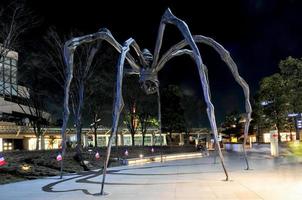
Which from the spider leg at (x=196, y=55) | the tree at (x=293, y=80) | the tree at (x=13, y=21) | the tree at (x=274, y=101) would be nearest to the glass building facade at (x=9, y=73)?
the tree at (x=13, y=21)

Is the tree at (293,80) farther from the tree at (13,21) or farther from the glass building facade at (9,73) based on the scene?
the glass building facade at (9,73)

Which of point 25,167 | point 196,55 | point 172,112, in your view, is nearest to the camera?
point 196,55

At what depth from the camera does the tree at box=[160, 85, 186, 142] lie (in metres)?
58.7

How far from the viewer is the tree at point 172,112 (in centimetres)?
5872

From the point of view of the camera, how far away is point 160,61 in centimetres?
1331

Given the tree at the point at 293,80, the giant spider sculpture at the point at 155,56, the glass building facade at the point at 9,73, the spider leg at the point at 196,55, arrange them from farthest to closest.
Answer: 1. the glass building facade at the point at 9,73
2. the tree at the point at 293,80
3. the giant spider sculpture at the point at 155,56
4. the spider leg at the point at 196,55

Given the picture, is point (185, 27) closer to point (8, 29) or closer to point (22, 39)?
point (8, 29)

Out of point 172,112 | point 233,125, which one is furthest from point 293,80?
point 233,125

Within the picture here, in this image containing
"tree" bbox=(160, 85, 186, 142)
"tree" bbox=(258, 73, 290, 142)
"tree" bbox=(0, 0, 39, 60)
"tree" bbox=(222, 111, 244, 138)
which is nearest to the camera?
"tree" bbox=(0, 0, 39, 60)

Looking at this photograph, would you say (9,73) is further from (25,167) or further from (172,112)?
(25,167)

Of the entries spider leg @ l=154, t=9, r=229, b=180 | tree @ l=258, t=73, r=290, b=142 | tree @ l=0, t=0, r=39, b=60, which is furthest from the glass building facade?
spider leg @ l=154, t=9, r=229, b=180

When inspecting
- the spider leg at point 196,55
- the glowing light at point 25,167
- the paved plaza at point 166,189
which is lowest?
the paved plaza at point 166,189

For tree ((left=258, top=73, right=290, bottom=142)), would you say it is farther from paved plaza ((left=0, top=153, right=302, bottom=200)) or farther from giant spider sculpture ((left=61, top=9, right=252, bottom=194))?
giant spider sculpture ((left=61, top=9, right=252, bottom=194))

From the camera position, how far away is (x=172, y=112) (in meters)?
58.9
